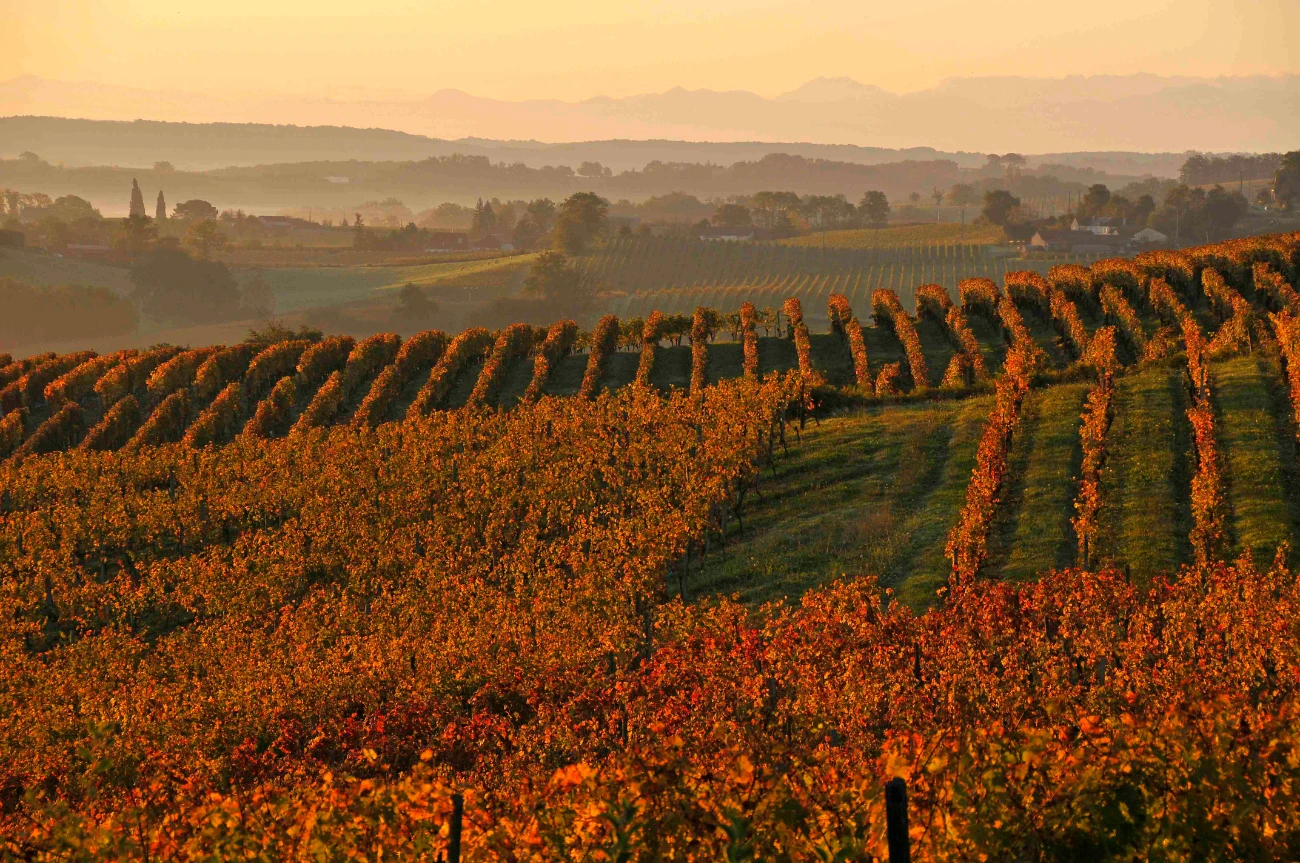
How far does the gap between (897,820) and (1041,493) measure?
30.7 metres

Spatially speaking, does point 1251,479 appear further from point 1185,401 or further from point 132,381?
point 132,381

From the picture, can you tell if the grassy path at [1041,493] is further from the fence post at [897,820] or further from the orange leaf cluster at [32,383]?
the orange leaf cluster at [32,383]

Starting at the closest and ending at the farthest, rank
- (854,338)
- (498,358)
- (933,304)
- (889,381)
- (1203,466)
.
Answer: (1203,466)
(889,381)
(854,338)
(498,358)
(933,304)

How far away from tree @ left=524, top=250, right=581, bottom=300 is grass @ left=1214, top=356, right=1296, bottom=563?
143 meters

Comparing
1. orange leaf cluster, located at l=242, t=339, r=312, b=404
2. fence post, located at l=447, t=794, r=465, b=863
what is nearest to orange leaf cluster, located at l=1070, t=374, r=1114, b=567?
fence post, located at l=447, t=794, r=465, b=863

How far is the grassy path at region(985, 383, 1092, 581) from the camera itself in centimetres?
3462

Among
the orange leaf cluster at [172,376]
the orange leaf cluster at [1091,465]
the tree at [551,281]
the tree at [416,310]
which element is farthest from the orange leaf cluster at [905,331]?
the tree at [551,281]

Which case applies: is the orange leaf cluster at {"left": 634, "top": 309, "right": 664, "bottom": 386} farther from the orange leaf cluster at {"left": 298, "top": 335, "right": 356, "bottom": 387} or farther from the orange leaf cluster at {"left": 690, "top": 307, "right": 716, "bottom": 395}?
the orange leaf cluster at {"left": 298, "top": 335, "right": 356, "bottom": 387}

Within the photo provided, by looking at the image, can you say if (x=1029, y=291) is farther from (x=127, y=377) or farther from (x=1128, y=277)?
(x=127, y=377)

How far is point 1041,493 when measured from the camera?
39.5 meters

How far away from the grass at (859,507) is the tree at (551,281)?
13556cm

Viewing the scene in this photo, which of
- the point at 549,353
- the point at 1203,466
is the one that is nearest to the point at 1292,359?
the point at 1203,466

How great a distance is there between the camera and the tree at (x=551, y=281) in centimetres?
18700

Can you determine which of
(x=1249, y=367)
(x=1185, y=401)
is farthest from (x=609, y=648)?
(x=1249, y=367)
